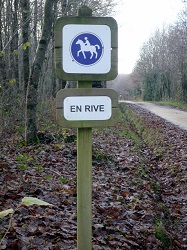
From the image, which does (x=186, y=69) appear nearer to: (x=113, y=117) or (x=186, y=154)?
(x=186, y=154)

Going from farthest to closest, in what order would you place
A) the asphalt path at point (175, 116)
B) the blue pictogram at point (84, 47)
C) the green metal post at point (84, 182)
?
the asphalt path at point (175, 116) < the green metal post at point (84, 182) < the blue pictogram at point (84, 47)

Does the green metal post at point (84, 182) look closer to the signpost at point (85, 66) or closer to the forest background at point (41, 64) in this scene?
the signpost at point (85, 66)

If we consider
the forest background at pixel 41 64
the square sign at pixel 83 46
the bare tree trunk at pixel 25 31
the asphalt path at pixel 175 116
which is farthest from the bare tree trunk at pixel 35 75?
the asphalt path at pixel 175 116

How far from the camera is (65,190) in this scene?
5.90 m

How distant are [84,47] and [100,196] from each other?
3.60 m

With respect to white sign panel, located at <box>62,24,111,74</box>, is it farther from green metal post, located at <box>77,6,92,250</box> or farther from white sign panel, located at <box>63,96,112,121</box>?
green metal post, located at <box>77,6,92,250</box>

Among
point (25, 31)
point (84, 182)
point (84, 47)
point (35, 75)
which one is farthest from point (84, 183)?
point (25, 31)

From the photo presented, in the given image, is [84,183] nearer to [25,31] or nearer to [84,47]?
[84,47]

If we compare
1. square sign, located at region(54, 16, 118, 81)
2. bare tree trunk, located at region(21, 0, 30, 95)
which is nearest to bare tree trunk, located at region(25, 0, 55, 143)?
bare tree trunk, located at region(21, 0, 30, 95)

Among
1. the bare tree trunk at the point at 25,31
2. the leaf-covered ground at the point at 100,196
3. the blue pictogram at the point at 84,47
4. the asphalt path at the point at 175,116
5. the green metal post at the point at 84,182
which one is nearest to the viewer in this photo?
the blue pictogram at the point at 84,47

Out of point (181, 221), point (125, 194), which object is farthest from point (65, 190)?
point (181, 221)

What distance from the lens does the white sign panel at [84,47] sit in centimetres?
296

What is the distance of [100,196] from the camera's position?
5.96 metres

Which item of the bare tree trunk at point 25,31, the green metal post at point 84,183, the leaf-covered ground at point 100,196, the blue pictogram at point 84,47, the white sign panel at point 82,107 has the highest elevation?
the bare tree trunk at point 25,31
